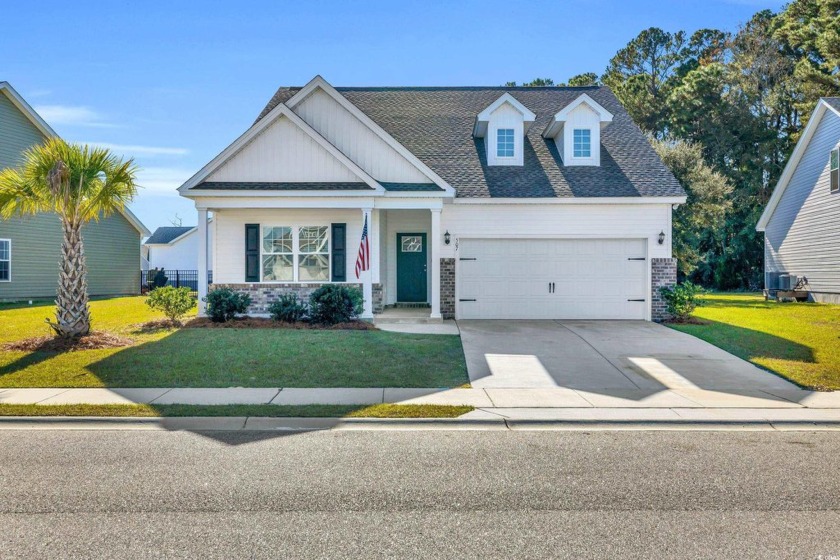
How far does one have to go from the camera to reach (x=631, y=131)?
19.9 m

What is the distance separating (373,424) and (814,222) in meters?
22.6

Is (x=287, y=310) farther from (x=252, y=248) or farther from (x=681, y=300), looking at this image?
(x=681, y=300)

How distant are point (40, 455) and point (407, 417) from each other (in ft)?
12.9

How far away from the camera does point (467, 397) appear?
838cm

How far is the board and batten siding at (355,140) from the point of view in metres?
16.4

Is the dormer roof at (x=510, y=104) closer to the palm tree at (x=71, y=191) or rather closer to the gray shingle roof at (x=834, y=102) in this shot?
the palm tree at (x=71, y=191)

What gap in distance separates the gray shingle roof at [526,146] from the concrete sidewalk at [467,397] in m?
8.89

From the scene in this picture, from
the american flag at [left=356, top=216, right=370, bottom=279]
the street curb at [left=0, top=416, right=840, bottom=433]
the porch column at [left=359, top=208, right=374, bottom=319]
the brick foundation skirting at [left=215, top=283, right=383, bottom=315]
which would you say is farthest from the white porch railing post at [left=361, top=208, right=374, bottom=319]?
the street curb at [left=0, top=416, right=840, bottom=433]

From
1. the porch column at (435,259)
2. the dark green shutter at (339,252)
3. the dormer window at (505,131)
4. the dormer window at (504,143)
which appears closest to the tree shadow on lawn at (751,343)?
the porch column at (435,259)

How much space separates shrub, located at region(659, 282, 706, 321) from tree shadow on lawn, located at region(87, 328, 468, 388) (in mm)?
6999

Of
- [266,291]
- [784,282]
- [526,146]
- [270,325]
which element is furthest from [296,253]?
[784,282]

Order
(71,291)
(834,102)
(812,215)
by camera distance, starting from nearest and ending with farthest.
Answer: (71,291)
(834,102)
(812,215)

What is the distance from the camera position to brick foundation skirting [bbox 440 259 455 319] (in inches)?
658

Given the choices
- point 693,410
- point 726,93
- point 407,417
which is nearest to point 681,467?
point 693,410
